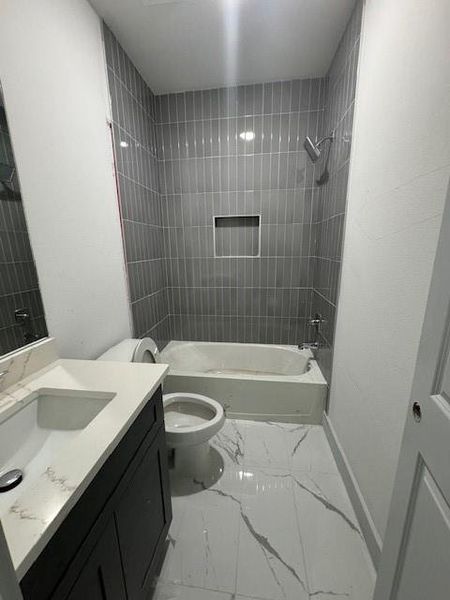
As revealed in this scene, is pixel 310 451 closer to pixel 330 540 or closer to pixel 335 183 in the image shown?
pixel 330 540

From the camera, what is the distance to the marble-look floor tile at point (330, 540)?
104cm

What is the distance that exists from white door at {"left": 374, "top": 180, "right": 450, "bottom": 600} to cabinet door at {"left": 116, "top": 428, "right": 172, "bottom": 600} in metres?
0.78

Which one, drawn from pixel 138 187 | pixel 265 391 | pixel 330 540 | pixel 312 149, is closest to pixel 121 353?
pixel 265 391

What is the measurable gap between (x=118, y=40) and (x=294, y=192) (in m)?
1.58

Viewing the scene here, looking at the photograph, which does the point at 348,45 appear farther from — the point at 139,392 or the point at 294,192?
the point at 139,392

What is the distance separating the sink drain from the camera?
70 cm

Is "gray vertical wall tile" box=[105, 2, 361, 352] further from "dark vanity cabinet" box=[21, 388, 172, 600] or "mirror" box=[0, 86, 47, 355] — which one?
"dark vanity cabinet" box=[21, 388, 172, 600]

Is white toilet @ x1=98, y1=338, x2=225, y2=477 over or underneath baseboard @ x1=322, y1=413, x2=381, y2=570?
over

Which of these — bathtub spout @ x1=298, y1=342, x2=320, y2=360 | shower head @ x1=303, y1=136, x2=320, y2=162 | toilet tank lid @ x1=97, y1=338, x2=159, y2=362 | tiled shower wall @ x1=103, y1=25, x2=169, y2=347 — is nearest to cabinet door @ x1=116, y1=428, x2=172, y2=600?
toilet tank lid @ x1=97, y1=338, x2=159, y2=362

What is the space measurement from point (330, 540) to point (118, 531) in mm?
1032

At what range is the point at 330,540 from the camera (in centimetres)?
120

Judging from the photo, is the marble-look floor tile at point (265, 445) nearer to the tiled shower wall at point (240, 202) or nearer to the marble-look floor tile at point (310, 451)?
the marble-look floor tile at point (310, 451)

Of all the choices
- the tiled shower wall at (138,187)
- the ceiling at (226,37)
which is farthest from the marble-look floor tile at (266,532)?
the ceiling at (226,37)

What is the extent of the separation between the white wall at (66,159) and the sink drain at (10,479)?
0.56 meters
